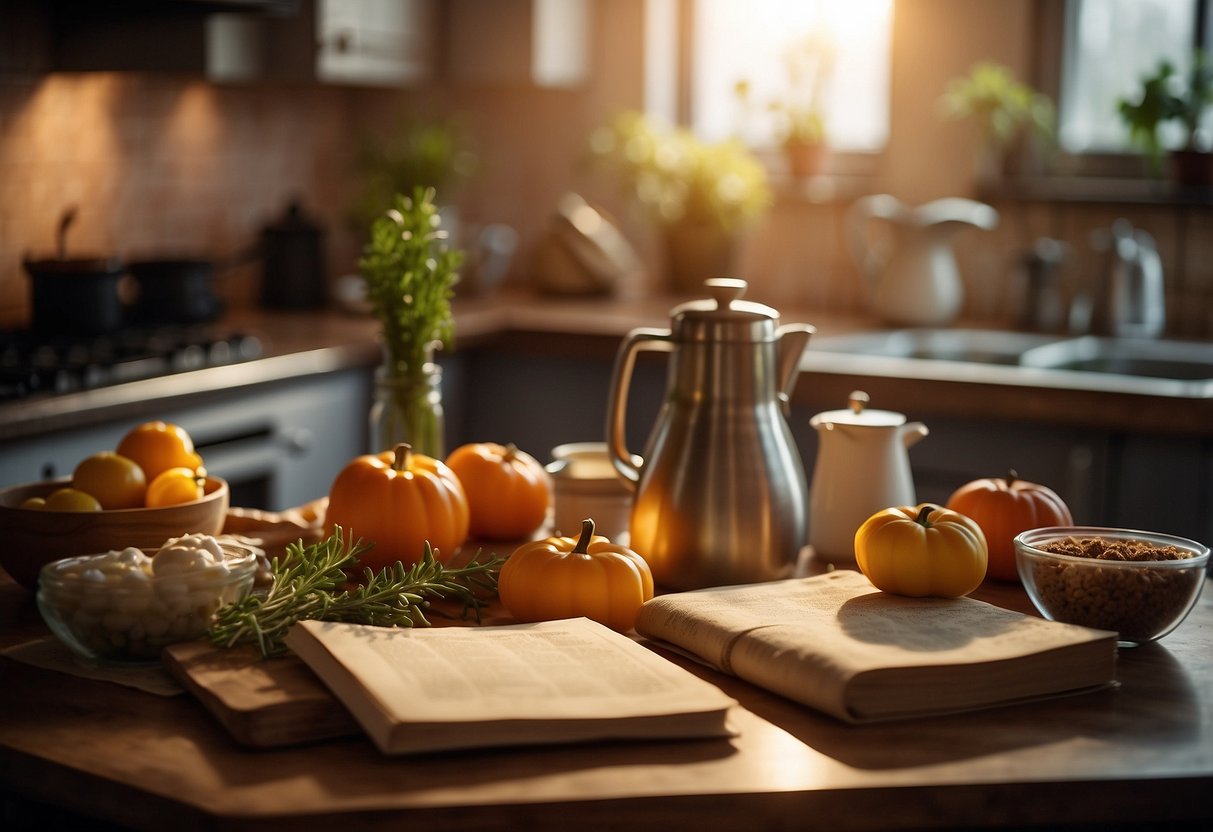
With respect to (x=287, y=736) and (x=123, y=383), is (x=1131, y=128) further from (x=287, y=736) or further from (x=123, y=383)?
(x=287, y=736)

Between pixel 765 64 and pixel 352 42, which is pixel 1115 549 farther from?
pixel 765 64

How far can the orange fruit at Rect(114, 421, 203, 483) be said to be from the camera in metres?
1.43

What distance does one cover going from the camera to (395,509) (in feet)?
4.56

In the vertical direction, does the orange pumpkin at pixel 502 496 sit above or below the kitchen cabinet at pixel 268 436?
above

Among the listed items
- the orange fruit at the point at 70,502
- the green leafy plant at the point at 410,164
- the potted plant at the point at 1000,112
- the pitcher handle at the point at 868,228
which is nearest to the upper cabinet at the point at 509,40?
the green leafy plant at the point at 410,164

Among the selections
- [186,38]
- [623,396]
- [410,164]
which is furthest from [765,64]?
[623,396]

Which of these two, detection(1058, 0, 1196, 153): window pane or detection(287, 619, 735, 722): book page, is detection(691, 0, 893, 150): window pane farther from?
detection(287, 619, 735, 722): book page

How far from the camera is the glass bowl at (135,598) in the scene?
3.66ft

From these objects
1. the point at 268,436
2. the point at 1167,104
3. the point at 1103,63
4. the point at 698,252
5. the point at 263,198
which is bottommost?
the point at 268,436

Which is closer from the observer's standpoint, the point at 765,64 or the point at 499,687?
the point at 499,687

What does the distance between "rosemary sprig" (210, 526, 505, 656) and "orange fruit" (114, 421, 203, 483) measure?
0.69 ft

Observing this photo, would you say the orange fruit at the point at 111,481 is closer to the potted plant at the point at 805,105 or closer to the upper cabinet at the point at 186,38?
the upper cabinet at the point at 186,38

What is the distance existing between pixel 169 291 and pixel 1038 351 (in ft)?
6.11

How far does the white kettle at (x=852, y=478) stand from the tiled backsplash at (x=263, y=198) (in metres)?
2.09
